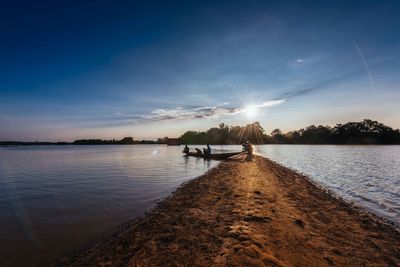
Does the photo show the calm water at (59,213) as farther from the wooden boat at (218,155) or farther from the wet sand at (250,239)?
the wooden boat at (218,155)

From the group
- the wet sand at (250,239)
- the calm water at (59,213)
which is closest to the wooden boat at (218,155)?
the calm water at (59,213)

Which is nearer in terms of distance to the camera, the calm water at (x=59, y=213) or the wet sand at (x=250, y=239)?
the wet sand at (x=250, y=239)

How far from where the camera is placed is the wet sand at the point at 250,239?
19.9 feet

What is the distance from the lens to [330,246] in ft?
22.8

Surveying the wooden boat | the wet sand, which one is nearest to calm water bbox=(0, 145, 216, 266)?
the wet sand

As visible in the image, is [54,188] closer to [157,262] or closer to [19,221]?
[19,221]

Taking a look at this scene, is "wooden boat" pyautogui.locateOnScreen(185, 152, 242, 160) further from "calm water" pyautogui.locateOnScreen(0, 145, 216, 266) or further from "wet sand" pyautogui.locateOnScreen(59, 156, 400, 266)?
"wet sand" pyautogui.locateOnScreen(59, 156, 400, 266)

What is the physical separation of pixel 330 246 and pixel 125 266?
19.0 feet

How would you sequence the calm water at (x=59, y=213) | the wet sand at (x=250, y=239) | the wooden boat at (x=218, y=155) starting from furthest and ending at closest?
the wooden boat at (x=218, y=155), the calm water at (x=59, y=213), the wet sand at (x=250, y=239)

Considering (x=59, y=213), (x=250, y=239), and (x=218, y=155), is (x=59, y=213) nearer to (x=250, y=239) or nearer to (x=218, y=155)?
(x=250, y=239)

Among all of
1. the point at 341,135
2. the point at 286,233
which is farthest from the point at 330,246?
the point at 341,135

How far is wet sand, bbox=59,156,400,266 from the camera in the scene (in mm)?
6074

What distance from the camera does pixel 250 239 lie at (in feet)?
22.7

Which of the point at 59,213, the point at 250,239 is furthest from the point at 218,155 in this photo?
the point at 250,239
